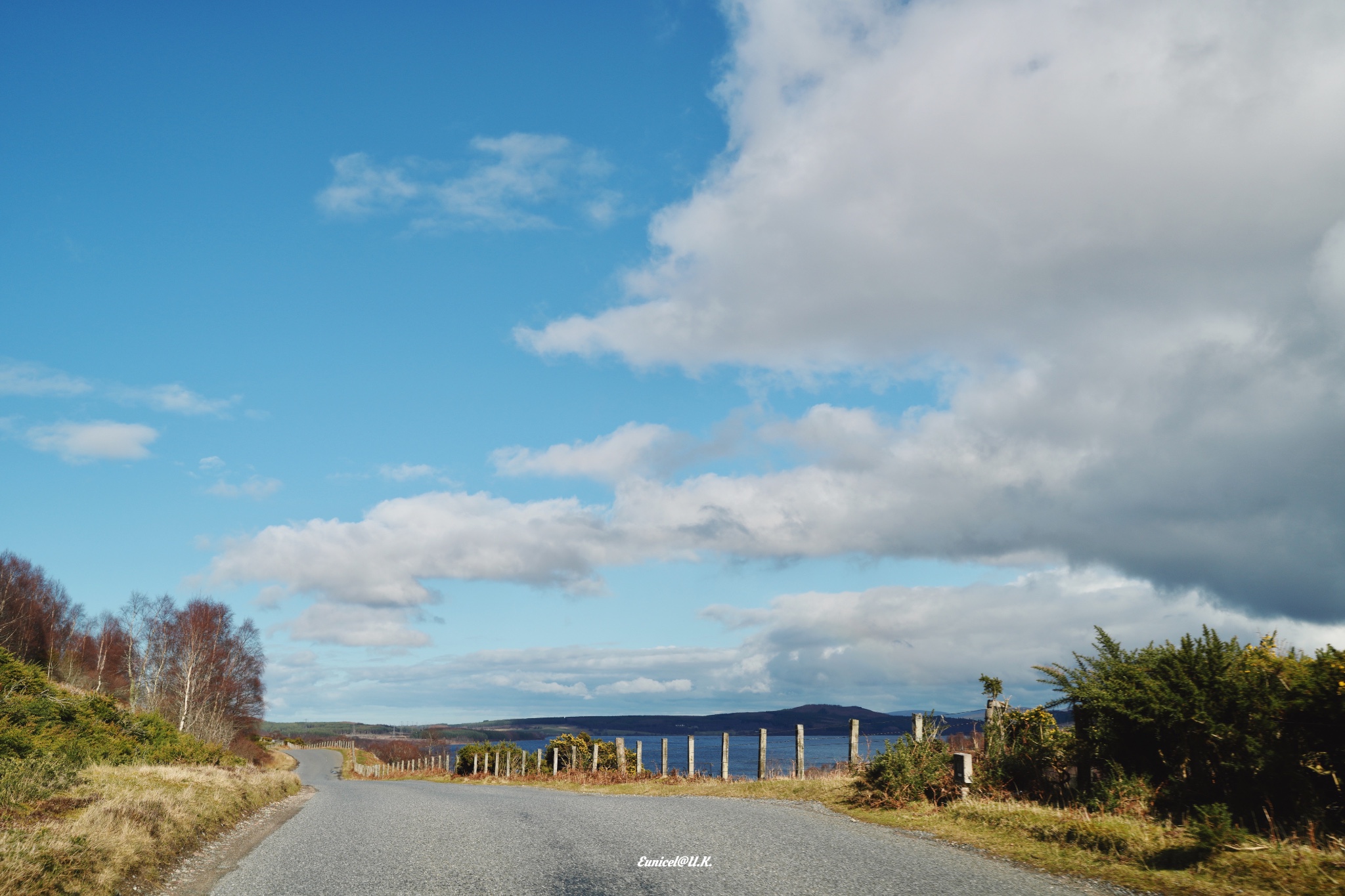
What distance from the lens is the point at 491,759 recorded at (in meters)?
43.7

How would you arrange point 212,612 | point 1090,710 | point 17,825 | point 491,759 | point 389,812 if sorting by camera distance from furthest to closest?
point 212,612 < point 491,759 < point 389,812 < point 1090,710 < point 17,825

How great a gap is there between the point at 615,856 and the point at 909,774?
7526mm

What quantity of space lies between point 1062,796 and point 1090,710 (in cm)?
159

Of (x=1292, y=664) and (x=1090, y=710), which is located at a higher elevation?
(x=1292, y=664)

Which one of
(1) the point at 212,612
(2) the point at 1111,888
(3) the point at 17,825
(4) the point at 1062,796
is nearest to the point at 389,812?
(3) the point at 17,825

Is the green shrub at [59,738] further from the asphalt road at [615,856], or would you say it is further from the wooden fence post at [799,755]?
the wooden fence post at [799,755]

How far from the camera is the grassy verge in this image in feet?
25.4

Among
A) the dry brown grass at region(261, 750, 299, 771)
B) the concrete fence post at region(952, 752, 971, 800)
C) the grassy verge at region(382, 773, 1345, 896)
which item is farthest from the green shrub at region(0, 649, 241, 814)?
the dry brown grass at region(261, 750, 299, 771)

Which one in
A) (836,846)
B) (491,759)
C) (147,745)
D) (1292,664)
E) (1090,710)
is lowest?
(491,759)

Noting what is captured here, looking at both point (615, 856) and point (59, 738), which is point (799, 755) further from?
point (59, 738)

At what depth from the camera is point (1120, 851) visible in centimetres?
953

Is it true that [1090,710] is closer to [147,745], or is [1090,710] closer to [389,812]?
[389,812]

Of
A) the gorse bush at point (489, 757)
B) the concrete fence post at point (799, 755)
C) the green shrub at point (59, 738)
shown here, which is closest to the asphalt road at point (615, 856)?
the green shrub at point (59, 738)

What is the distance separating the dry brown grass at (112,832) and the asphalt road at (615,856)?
1.24m
